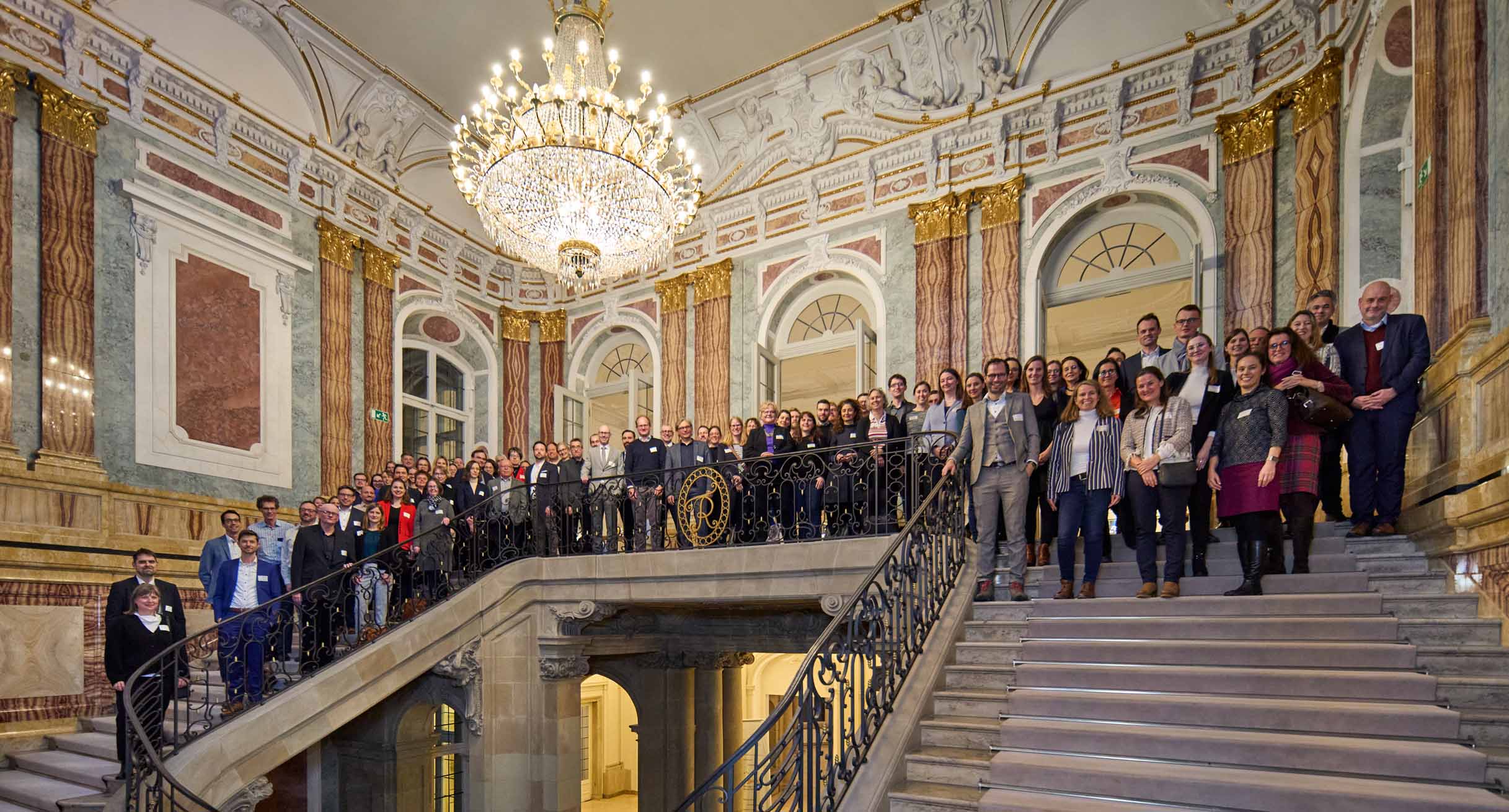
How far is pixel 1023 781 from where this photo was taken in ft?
12.9

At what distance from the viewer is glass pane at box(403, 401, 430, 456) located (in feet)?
42.8

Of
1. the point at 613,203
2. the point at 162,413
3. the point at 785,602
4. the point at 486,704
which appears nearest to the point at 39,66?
the point at 162,413

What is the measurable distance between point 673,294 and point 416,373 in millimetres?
4200

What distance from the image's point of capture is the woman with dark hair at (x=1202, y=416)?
514 centimetres

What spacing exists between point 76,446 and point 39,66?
12.5 ft

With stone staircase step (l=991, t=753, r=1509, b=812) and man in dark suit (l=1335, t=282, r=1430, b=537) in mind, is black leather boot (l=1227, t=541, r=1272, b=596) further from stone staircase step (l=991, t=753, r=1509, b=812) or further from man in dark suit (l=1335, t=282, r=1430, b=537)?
stone staircase step (l=991, t=753, r=1509, b=812)

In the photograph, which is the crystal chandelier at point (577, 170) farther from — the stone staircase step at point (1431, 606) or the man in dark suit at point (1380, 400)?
the stone staircase step at point (1431, 606)

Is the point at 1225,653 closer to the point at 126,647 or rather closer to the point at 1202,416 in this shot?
the point at 1202,416

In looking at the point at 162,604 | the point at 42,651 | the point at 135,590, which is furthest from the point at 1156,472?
the point at 42,651

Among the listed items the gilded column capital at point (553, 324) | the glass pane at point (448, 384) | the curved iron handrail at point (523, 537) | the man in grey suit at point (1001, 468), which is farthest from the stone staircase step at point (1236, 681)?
the gilded column capital at point (553, 324)

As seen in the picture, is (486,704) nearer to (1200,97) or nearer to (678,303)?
(678,303)

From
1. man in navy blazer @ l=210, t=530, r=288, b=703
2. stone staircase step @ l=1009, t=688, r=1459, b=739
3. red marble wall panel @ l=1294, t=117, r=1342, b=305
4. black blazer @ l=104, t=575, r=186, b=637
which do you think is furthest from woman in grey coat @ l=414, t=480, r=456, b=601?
red marble wall panel @ l=1294, t=117, r=1342, b=305

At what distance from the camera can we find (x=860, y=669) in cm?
502

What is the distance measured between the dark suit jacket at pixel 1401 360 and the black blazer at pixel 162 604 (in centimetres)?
814
